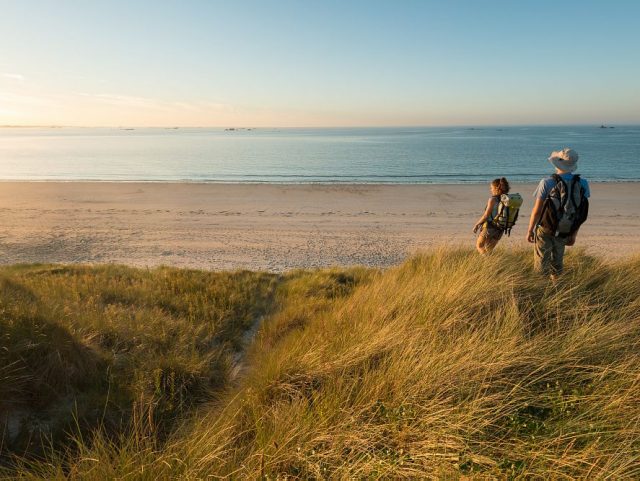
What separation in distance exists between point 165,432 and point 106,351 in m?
1.55

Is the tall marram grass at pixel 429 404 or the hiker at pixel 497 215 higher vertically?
the hiker at pixel 497 215

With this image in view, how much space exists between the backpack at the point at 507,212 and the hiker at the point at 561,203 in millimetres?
1282

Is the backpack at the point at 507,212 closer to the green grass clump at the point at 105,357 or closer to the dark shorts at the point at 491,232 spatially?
the dark shorts at the point at 491,232

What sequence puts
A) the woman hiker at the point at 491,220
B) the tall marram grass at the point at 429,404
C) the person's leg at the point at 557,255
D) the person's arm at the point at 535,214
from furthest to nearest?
the woman hiker at the point at 491,220 < the person's leg at the point at 557,255 < the person's arm at the point at 535,214 < the tall marram grass at the point at 429,404

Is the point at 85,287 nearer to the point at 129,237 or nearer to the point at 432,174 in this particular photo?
the point at 129,237

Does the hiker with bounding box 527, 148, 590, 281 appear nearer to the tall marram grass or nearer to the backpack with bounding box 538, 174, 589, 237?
the backpack with bounding box 538, 174, 589, 237

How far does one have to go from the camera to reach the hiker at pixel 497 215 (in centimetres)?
663

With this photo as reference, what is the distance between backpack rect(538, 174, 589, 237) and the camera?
501cm

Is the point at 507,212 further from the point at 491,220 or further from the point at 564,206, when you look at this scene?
the point at 564,206

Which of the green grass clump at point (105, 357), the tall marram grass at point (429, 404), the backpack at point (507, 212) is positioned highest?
the backpack at point (507, 212)

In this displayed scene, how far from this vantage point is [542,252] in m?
5.51

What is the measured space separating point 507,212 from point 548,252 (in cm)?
136

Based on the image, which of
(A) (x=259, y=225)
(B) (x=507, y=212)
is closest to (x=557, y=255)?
(B) (x=507, y=212)

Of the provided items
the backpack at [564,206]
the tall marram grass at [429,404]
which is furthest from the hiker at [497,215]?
the tall marram grass at [429,404]
